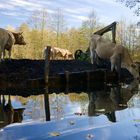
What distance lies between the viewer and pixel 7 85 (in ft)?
68.8

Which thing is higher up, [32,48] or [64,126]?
[32,48]

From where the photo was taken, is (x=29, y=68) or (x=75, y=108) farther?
(x=29, y=68)

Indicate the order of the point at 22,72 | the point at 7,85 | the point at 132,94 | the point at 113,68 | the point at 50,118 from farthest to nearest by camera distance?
the point at 113,68, the point at 22,72, the point at 7,85, the point at 132,94, the point at 50,118

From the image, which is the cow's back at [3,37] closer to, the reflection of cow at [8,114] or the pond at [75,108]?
the pond at [75,108]

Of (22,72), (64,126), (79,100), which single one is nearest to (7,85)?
(22,72)

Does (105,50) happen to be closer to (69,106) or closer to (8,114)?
(69,106)

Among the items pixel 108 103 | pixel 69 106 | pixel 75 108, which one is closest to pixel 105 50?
pixel 108 103

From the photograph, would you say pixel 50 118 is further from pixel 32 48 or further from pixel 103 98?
pixel 32 48

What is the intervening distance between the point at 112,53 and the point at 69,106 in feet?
41.7

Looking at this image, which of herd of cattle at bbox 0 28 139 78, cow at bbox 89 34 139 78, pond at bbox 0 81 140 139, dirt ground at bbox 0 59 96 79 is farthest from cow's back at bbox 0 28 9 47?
pond at bbox 0 81 140 139

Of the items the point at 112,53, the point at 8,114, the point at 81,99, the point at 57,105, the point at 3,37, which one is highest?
the point at 3,37

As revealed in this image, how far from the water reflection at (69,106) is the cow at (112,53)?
6445 mm

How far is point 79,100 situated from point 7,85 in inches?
226

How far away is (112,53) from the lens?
2689 centimetres
